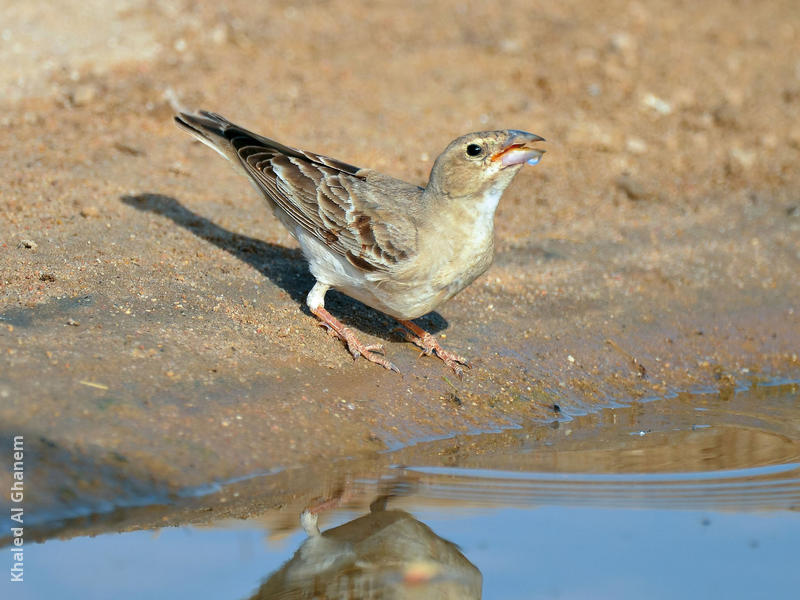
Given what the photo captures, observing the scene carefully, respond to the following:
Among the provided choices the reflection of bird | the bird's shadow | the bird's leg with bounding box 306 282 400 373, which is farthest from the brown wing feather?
the reflection of bird

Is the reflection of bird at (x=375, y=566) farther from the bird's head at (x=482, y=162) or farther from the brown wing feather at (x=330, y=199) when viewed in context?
the bird's head at (x=482, y=162)

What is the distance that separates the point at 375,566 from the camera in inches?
168

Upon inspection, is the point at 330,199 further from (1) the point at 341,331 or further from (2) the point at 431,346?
(2) the point at 431,346

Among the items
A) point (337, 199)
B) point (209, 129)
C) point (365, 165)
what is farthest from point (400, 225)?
point (365, 165)

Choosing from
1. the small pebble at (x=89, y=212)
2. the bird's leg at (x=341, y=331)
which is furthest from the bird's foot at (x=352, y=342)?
the small pebble at (x=89, y=212)

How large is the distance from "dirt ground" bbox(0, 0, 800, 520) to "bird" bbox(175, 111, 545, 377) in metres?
0.36

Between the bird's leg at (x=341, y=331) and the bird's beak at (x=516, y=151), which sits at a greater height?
the bird's beak at (x=516, y=151)

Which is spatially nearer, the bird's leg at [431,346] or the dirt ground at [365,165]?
the dirt ground at [365,165]

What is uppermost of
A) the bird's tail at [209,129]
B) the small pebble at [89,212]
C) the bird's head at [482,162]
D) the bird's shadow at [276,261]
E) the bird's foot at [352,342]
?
the bird's head at [482,162]

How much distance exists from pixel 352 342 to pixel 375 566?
2.34 meters

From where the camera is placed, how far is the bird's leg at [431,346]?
6.55 metres

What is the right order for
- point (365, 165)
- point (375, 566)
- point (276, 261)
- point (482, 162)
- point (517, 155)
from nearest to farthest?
point (375, 566)
point (517, 155)
point (482, 162)
point (276, 261)
point (365, 165)

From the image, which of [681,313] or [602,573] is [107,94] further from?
[602,573]

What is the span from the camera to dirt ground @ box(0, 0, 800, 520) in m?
5.38
